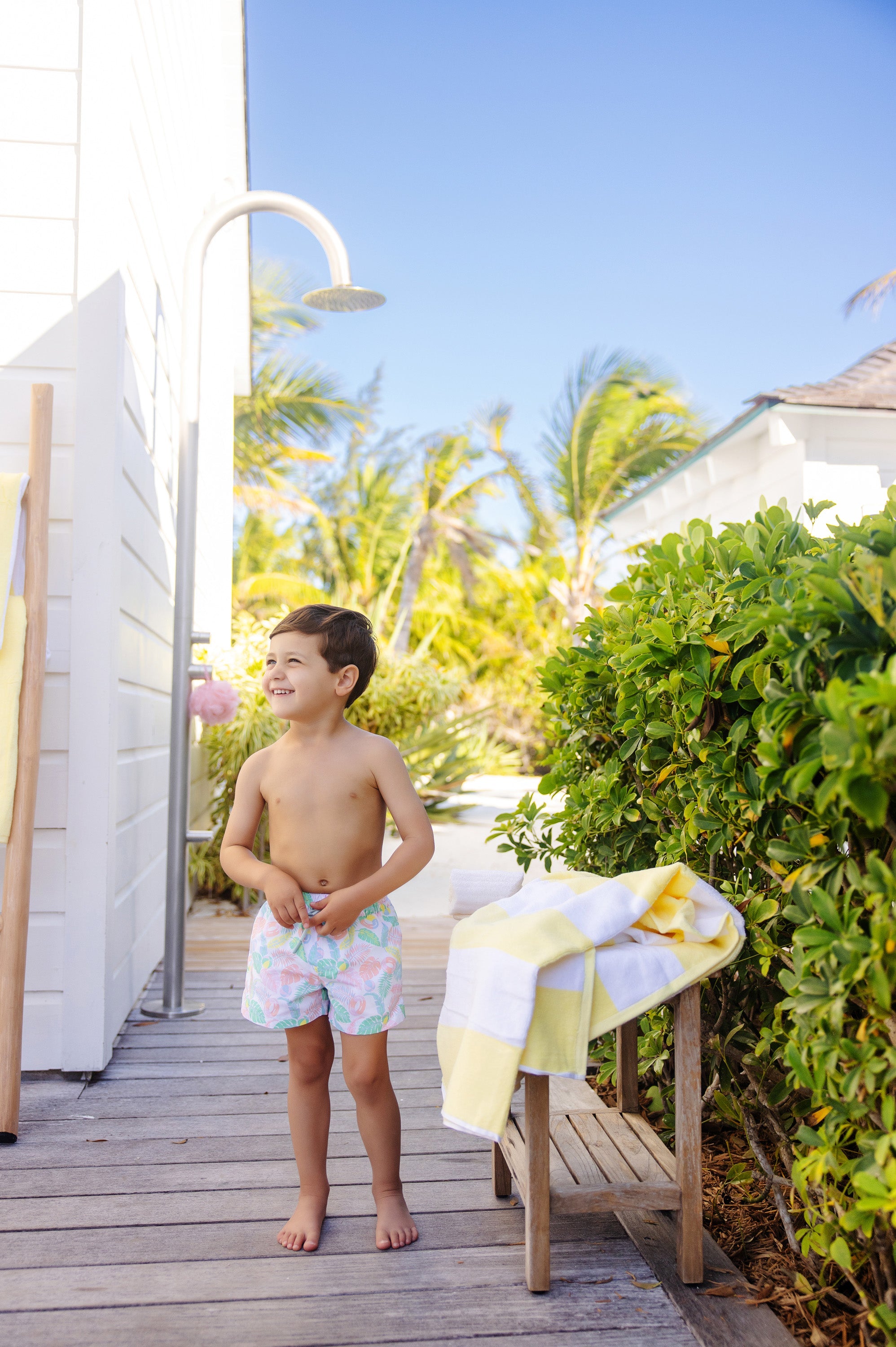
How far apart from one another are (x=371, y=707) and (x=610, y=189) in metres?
42.5

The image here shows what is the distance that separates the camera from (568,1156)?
6.33 ft

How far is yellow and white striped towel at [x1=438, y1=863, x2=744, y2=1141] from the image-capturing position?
1499 millimetres

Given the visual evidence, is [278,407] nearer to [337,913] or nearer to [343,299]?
[343,299]

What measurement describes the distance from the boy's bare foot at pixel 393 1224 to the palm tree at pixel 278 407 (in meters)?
14.9

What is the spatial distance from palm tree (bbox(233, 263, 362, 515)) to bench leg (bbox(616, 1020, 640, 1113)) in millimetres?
14570

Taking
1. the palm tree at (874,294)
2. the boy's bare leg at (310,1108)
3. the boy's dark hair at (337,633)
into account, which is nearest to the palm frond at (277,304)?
the palm tree at (874,294)

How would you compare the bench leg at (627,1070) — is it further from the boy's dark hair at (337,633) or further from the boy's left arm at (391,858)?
the boy's dark hair at (337,633)

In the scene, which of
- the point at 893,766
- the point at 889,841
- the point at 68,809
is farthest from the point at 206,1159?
the point at 893,766

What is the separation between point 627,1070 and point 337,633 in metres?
1.23

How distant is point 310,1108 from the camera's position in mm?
1926

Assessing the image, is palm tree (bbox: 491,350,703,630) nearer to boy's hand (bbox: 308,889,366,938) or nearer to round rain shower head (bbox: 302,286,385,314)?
round rain shower head (bbox: 302,286,385,314)

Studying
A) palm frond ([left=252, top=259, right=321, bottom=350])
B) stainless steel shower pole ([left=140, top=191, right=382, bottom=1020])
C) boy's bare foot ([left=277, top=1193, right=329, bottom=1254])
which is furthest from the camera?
palm frond ([left=252, top=259, right=321, bottom=350])

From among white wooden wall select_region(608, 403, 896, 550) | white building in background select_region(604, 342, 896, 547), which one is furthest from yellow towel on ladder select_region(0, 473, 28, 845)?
white building in background select_region(604, 342, 896, 547)

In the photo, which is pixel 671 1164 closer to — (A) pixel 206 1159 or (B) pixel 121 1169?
(A) pixel 206 1159
